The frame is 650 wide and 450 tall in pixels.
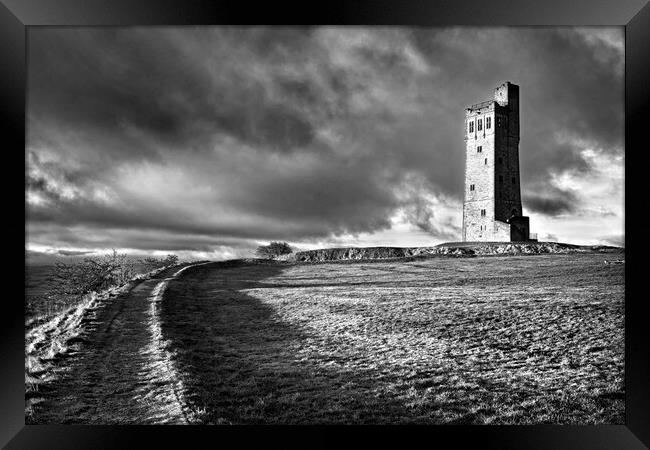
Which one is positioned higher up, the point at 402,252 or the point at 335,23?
the point at 335,23

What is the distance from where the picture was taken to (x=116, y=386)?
605 centimetres

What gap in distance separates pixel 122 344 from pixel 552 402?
6501mm

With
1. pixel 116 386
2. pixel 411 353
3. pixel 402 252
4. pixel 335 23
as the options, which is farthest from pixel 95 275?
pixel 402 252

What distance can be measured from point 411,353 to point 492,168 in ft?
106

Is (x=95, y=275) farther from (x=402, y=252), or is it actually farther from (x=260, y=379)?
(x=402, y=252)

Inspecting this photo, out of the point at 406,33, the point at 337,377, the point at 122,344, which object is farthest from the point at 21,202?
the point at 406,33

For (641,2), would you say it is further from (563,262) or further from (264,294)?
(563,262)

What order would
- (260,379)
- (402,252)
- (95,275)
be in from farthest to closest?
(402,252)
(95,275)
(260,379)

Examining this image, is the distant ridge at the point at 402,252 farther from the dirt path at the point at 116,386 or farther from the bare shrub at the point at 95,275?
the dirt path at the point at 116,386

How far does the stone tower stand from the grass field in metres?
22.0

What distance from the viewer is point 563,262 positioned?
56.0ft

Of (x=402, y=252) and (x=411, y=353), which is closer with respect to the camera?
(x=411, y=353)

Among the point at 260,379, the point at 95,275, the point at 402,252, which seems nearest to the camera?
the point at 260,379

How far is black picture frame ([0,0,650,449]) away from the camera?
18.9 ft
